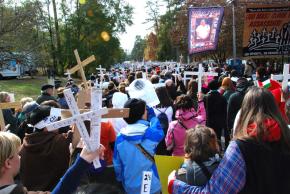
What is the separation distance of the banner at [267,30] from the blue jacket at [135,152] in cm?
1516

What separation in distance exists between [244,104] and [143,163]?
1.80m

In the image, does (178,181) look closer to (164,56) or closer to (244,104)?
(244,104)

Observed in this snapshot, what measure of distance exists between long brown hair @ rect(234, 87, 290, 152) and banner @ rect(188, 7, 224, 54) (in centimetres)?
1324

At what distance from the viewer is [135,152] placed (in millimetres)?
4211

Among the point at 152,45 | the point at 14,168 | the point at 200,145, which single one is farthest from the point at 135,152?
the point at 152,45

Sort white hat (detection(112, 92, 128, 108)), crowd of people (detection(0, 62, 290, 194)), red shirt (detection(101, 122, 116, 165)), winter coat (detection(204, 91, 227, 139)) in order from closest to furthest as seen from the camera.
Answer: crowd of people (detection(0, 62, 290, 194)), red shirt (detection(101, 122, 116, 165)), white hat (detection(112, 92, 128, 108)), winter coat (detection(204, 91, 227, 139))

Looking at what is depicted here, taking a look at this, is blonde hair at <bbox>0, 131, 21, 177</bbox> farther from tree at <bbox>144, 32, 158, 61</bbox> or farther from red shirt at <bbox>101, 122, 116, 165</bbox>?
tree at <bbox>144, 32, 158, 61</bbox>

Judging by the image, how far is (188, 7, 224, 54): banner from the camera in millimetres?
15844

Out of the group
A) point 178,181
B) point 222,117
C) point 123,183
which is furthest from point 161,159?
point 222,117

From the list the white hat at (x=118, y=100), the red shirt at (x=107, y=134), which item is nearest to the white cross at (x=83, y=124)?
the red shirt at (x=107, y=134)

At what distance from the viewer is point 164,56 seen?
74375 millimetres

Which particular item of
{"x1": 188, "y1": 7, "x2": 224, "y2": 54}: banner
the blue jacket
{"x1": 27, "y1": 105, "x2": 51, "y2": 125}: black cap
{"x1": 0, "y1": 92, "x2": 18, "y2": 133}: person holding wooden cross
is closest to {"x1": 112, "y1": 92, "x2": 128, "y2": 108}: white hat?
{"x1": 0, "y1": 92, "x2": 18, "y2": 133}: person holding wooden cross

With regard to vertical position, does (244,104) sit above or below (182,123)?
above

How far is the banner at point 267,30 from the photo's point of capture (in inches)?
731
